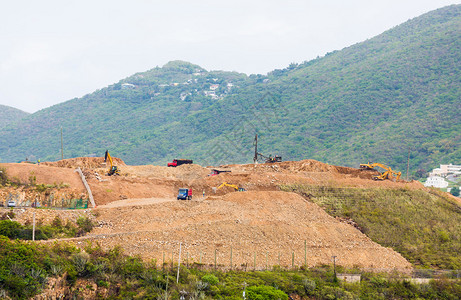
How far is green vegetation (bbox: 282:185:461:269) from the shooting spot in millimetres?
35781

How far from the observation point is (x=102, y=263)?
26172 millimetres

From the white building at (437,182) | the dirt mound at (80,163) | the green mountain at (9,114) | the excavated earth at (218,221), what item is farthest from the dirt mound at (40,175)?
the green mountain at (9,114)

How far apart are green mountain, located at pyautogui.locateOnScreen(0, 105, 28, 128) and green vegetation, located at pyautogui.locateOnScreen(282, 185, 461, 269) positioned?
412 ft

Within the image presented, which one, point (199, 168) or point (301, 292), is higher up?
point (199, 168)

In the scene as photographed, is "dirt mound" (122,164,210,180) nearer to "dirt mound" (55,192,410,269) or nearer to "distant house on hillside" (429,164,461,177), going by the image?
"dirt mound" (55,192,410,269)

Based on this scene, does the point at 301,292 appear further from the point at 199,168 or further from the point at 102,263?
the point at 199,168

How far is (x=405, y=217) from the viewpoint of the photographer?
39938 millimetres

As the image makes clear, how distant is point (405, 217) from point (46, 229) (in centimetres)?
2528

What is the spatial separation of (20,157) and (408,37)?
91158 mm

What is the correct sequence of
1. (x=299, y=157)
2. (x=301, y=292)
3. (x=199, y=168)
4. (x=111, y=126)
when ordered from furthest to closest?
(x=111, y=126), (x=299, y=157), (x=199, y=168), (x=301, y=292)

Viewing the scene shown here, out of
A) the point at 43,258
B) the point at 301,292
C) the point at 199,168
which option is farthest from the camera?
the point at 199,168

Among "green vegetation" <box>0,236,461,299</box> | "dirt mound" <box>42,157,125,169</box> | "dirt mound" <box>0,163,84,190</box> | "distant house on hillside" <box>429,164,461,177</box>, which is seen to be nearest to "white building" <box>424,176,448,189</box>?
"distant house on hillside" <box>429,164,461,177</box>

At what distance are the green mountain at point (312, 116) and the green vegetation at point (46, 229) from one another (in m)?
37.5

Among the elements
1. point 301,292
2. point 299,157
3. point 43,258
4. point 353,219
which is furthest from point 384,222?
point 299,157
